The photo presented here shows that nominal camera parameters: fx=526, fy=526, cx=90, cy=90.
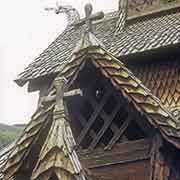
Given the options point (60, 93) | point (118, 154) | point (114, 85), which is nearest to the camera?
point (60, 93)

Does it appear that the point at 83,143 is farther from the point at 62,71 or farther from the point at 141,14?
the point at 141,14

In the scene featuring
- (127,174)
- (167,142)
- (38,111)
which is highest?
(38,111)

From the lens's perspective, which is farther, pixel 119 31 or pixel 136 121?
pixel 119 31

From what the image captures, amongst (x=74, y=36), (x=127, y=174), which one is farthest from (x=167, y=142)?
(x=74, y=36)

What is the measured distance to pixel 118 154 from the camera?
8.04 meters

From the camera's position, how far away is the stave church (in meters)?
7.12

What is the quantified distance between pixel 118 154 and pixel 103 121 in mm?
653

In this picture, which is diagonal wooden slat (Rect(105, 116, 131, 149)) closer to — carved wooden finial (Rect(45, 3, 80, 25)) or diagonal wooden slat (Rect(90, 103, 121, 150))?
diagonal wooden slat (Rect(90, 103, 121, 150))

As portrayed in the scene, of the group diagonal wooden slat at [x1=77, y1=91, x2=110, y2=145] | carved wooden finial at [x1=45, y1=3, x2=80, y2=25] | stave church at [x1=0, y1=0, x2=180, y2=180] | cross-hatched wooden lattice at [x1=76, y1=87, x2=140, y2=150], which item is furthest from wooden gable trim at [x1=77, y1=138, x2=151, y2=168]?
carved wooden finial at [x1=45, y1=3, x2=80, y2=25]

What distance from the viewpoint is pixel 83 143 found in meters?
8.45

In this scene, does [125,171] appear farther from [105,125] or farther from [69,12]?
[69,12]

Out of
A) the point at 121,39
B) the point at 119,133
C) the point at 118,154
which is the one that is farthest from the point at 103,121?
the point at 121,39

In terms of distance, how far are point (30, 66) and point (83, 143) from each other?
148 inches

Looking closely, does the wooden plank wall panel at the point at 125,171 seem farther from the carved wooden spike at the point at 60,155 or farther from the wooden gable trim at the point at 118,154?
the carved wooden spike at the point at 60,155
